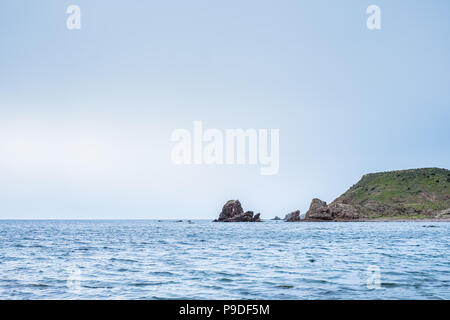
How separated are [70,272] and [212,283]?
10.0 m

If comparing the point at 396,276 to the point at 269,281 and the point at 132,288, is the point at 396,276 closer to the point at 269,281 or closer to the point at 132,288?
the point at 269,281

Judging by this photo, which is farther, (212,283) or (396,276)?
(396,276)

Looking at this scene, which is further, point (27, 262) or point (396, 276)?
point (27, 262)
